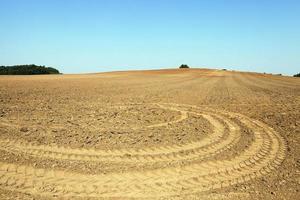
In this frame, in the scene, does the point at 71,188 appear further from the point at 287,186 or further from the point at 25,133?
the point at 287,186

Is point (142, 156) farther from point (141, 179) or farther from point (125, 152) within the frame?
point (141, 179)

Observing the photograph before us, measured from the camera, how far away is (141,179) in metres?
5.98

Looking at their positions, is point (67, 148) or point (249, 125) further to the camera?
point (249, 125)

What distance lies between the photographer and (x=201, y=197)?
5.33 meters

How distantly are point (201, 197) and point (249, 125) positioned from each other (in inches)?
259

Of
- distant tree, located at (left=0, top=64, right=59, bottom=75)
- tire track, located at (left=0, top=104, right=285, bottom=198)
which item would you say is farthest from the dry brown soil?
distant tree, located at (left=0, top=64, right=59, bottom=75)

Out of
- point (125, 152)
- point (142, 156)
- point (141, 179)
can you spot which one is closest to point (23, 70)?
point (125, 152)

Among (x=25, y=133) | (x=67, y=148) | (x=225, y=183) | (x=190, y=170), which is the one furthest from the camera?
(x=25, y=133)

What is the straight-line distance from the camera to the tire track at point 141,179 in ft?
17.7

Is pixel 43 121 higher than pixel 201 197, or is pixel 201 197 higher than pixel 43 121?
pixel 43 121

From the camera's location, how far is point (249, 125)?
11.2m

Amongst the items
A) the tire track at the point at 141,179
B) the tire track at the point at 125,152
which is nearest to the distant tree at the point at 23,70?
the tire track at the point at 125,152

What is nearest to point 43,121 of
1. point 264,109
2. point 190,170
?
point 190,170

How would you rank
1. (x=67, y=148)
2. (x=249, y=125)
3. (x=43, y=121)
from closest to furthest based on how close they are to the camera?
(x=67, y=148)
(x=43, y=121)
(x=249, y=125)
